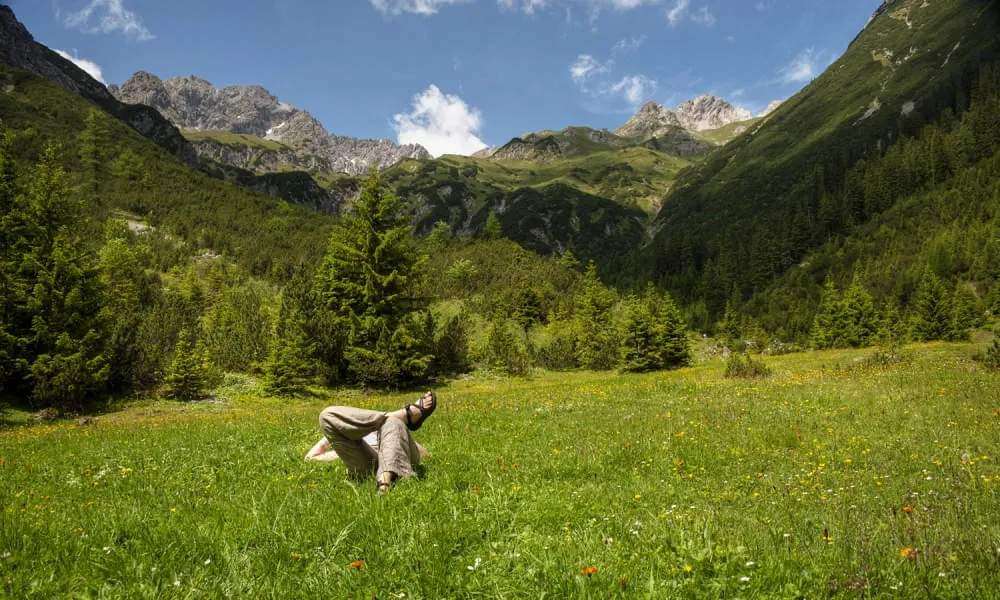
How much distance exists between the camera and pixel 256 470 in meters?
7.86

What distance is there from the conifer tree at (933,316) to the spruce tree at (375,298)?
66455 mm

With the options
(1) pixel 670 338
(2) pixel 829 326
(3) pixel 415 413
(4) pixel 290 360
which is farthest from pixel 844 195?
(3) pixel 415 413

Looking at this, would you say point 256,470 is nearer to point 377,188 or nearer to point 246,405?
point 246,405

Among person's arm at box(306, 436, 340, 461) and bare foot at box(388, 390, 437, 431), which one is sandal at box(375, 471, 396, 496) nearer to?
bare foot at box(388, 390, 437, 431)

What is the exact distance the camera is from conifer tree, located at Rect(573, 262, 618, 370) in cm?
5269

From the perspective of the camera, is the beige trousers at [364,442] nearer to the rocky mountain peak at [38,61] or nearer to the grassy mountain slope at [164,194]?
the grassy mountain slope at [164,194]

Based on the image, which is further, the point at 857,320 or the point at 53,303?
the point at 857,320

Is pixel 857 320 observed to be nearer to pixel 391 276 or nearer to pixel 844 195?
pixel 391 276

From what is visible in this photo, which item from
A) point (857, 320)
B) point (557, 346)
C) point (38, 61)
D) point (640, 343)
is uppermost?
point (38, 61)

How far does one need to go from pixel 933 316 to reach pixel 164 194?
130950 millimetres

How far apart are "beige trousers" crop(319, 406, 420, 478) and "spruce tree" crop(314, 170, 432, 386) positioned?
82.8 ft

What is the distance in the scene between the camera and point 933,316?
6159 centimetres

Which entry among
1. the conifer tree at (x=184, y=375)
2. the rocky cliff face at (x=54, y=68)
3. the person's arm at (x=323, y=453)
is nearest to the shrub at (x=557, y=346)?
the conifer tree at (x=184, y=375)

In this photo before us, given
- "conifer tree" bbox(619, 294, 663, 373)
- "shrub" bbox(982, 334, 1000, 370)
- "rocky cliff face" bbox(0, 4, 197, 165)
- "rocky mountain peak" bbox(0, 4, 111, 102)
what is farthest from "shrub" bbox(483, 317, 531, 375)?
"rocky mountain peak" bbox(0, 4, 111, 102)
